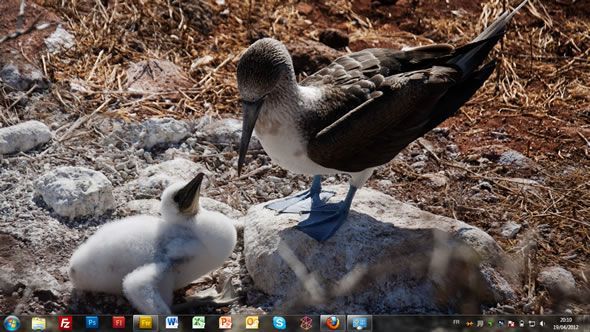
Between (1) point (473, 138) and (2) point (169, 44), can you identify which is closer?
(1) point (473, 138)

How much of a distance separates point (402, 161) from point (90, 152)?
1.93m

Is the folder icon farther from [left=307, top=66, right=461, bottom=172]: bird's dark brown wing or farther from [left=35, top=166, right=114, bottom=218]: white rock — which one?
[left=307, top=66, right=461, bottom=172]: bird's dark brown wing

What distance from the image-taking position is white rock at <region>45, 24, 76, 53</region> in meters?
6.24

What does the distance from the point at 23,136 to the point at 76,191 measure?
76 cm

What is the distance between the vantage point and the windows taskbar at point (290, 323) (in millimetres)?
3936

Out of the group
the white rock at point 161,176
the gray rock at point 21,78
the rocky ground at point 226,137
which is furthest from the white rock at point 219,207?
the gray rock at point 21,78

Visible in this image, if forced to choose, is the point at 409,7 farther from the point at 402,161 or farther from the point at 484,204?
the point at 484,204

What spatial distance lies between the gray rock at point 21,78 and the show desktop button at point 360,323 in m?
2.89

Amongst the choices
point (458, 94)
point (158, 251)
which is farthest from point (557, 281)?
point (158, 251)

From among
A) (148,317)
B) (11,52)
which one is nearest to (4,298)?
(148,317)

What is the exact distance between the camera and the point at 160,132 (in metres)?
5.44

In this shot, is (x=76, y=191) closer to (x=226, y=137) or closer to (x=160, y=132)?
(x=160, y=132)

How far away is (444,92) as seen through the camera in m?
4.64

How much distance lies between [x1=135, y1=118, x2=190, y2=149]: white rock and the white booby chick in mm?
1107
